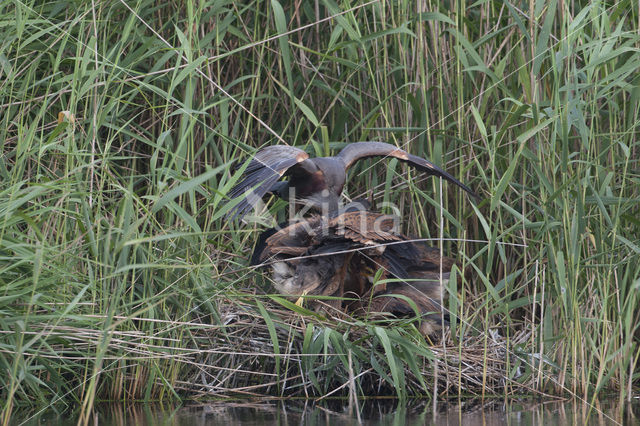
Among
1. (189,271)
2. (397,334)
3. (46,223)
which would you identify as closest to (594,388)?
(397,334)

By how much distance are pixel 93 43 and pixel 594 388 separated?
2.18 meters

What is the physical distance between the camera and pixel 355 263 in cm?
346

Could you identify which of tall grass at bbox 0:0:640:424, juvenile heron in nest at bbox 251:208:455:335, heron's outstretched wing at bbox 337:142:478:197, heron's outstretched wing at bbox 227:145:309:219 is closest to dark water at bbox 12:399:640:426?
tall grass at bbox 0:0:640:424

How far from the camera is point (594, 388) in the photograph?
3.09m

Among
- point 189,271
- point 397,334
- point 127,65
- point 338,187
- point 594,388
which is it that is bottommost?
point 594,388

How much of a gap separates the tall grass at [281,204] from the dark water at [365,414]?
4.0 inches

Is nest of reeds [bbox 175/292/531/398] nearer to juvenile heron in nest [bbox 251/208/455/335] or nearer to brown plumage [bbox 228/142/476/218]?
juvenile heron in nest [bbox 251/208/455/335]

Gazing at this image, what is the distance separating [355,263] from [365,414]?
847 millimetres

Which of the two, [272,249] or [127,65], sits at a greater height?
[127,65]

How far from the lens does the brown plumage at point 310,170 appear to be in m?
3.25

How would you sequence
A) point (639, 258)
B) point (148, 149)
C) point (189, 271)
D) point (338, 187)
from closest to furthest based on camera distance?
1. point (189, 271)
2. point (639, 258)
3. point (338, 187)
4. point (148, 149)

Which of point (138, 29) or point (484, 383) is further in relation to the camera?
point (138, 29)

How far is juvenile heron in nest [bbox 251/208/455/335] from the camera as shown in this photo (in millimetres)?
3207

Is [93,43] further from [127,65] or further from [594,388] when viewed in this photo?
[594,388]
